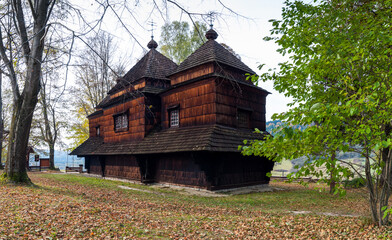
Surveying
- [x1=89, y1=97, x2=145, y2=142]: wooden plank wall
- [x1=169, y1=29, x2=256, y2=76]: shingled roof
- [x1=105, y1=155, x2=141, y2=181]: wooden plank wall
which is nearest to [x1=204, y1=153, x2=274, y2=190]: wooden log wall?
[x1=169, y1=29, x2=256, y2=76]: shingled roof

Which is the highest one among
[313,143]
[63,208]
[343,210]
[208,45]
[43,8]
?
[208,45]

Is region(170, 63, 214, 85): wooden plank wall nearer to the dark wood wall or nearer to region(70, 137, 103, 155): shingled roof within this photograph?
the dark wood wall

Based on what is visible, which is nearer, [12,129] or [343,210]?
[343,210]

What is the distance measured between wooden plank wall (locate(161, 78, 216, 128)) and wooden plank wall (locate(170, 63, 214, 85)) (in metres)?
0.74

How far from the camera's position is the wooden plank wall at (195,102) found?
15486 millimetres

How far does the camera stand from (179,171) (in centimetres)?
1627

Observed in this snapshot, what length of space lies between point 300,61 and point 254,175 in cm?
1237

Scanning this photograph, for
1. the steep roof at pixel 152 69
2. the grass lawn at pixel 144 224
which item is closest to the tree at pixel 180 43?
the steep roof at pixel 152 69

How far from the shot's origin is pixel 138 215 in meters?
7.97

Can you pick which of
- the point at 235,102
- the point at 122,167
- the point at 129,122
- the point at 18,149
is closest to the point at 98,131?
the point at 122,167

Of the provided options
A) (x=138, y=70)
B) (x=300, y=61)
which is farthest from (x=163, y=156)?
(x=300, y=61)

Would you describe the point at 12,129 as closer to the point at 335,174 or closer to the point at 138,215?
the point at 138,215

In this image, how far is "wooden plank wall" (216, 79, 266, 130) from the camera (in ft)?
51.2

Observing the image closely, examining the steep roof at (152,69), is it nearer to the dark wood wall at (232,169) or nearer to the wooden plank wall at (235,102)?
the wooden plank wall at (235,102)
